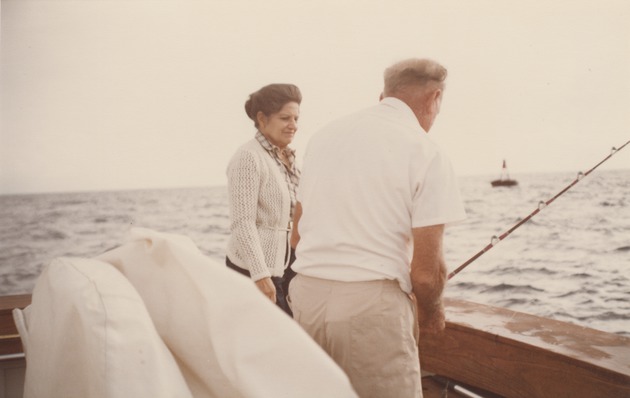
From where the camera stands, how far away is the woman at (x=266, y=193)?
1.81 metres

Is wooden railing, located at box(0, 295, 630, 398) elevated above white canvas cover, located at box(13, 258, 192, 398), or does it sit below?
below

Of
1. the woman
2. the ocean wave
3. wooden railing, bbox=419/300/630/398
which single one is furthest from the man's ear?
the ocean wave

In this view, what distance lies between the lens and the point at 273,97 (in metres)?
1.93

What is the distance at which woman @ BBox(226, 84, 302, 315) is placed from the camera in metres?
1.81

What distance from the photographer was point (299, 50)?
10031 millimetres

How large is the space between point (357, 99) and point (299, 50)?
2.47 meters

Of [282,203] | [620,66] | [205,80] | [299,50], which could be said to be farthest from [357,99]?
[620,66]

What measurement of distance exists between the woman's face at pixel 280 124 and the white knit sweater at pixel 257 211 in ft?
0.18

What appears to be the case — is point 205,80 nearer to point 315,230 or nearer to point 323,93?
point 323,93

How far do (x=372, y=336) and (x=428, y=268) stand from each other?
19cm

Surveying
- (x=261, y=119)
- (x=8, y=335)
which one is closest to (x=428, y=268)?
(x=261, y=119)

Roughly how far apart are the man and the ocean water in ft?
13.3

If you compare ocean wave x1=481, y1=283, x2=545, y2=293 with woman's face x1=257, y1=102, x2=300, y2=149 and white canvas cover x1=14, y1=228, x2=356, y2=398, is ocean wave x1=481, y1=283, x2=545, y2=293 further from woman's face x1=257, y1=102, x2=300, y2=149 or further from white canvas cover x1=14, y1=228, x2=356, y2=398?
white canvas cover x1=14, y1=228, x2=356, y2=398

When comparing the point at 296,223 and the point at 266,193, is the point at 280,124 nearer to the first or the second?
the point at 266,193
